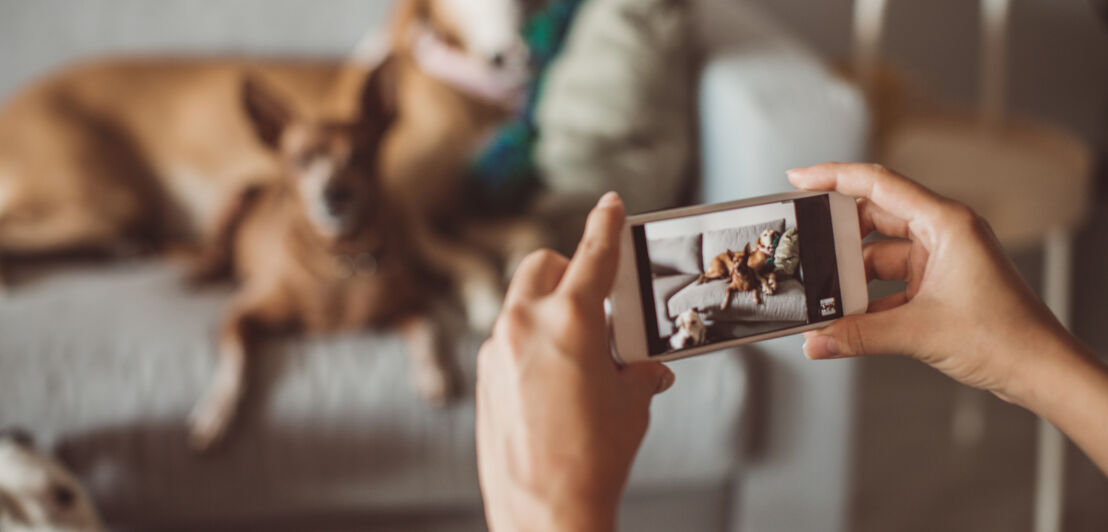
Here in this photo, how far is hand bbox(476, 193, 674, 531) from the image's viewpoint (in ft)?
0.95

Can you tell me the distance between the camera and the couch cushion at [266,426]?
95 centimetres

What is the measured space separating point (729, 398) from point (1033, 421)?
3.05 ft

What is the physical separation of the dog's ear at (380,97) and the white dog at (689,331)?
2.57 feet

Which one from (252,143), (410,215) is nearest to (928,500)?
(410,215)

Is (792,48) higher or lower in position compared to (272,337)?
higher

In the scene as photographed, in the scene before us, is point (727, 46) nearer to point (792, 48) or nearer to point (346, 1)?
point (792, 48)

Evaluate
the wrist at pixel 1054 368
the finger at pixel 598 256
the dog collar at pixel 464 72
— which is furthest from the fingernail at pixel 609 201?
the dog collar at pixel 464 72

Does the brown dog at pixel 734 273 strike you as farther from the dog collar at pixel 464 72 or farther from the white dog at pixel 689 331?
the dog collar at pixel 464 72

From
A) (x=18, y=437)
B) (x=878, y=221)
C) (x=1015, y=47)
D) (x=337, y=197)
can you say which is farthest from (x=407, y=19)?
(x=1015, y=47)

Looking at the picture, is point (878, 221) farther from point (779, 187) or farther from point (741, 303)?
point (779, 187)

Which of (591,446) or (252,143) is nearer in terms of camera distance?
(591,446)

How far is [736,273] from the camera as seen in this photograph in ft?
1.30

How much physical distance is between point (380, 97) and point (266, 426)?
49 centimetres

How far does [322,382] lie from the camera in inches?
38.4
